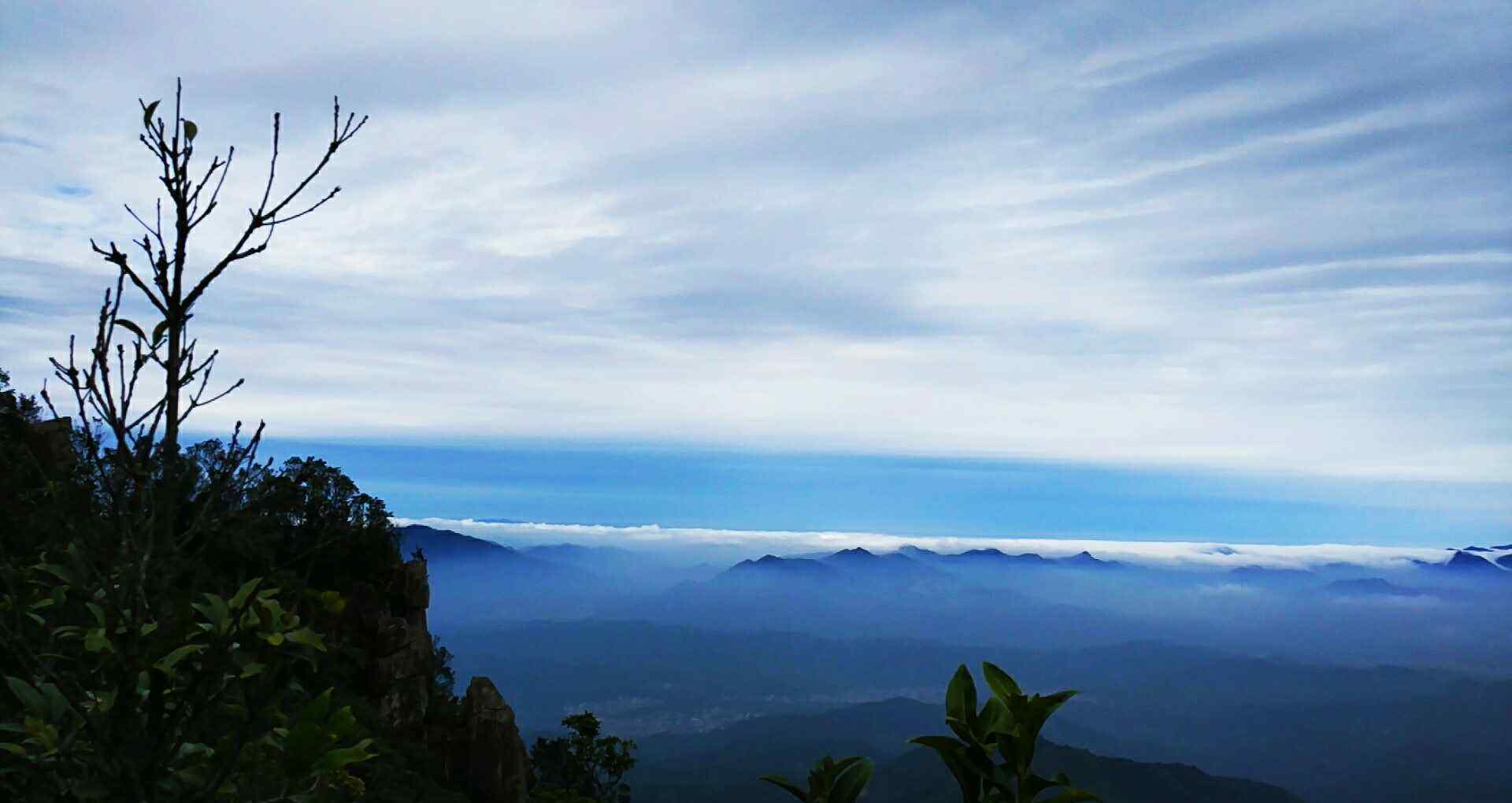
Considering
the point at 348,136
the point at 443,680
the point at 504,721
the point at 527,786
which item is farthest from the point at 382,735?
the point at 348,136

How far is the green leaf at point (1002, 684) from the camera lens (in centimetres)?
347

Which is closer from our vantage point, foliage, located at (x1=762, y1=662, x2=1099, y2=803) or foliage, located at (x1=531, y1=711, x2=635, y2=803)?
foliage, located at (x1=762, y1=662, x2=1099, y2=803)

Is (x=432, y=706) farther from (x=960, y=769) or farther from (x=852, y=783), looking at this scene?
(x=960, y=769)

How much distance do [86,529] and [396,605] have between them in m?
39.7

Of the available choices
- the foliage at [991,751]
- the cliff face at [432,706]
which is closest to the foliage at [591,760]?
the cliff face at [432,706]

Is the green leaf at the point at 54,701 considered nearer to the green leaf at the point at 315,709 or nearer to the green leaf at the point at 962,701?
the green leaf at the point at 315,709

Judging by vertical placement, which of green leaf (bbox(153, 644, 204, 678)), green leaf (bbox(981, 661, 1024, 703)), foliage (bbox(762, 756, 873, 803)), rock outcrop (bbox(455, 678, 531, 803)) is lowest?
rock outcrop (bbox(455, 678, 531, 803))

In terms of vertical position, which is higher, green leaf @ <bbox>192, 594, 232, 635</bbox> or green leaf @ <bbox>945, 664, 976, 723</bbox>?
green leaf @ <bbox>192, 594, 232, 635</bbox>

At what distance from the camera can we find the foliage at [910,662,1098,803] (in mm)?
3316

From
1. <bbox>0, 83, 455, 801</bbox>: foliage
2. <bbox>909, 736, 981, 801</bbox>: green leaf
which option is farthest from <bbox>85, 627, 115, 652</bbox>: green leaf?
<bbox>909, 736, 981, 801</bbox>: green leaf

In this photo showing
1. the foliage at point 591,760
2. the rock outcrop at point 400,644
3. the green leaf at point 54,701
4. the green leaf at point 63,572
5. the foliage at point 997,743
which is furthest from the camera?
the foliage at point 591,760

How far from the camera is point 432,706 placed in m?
42.8

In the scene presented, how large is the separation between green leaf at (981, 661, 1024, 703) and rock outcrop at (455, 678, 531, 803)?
134 ft

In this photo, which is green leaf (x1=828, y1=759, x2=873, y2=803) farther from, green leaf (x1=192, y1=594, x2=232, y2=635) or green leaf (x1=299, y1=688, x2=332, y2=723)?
green leaf (x1=192, y1=594, x2=232, y2=635)
